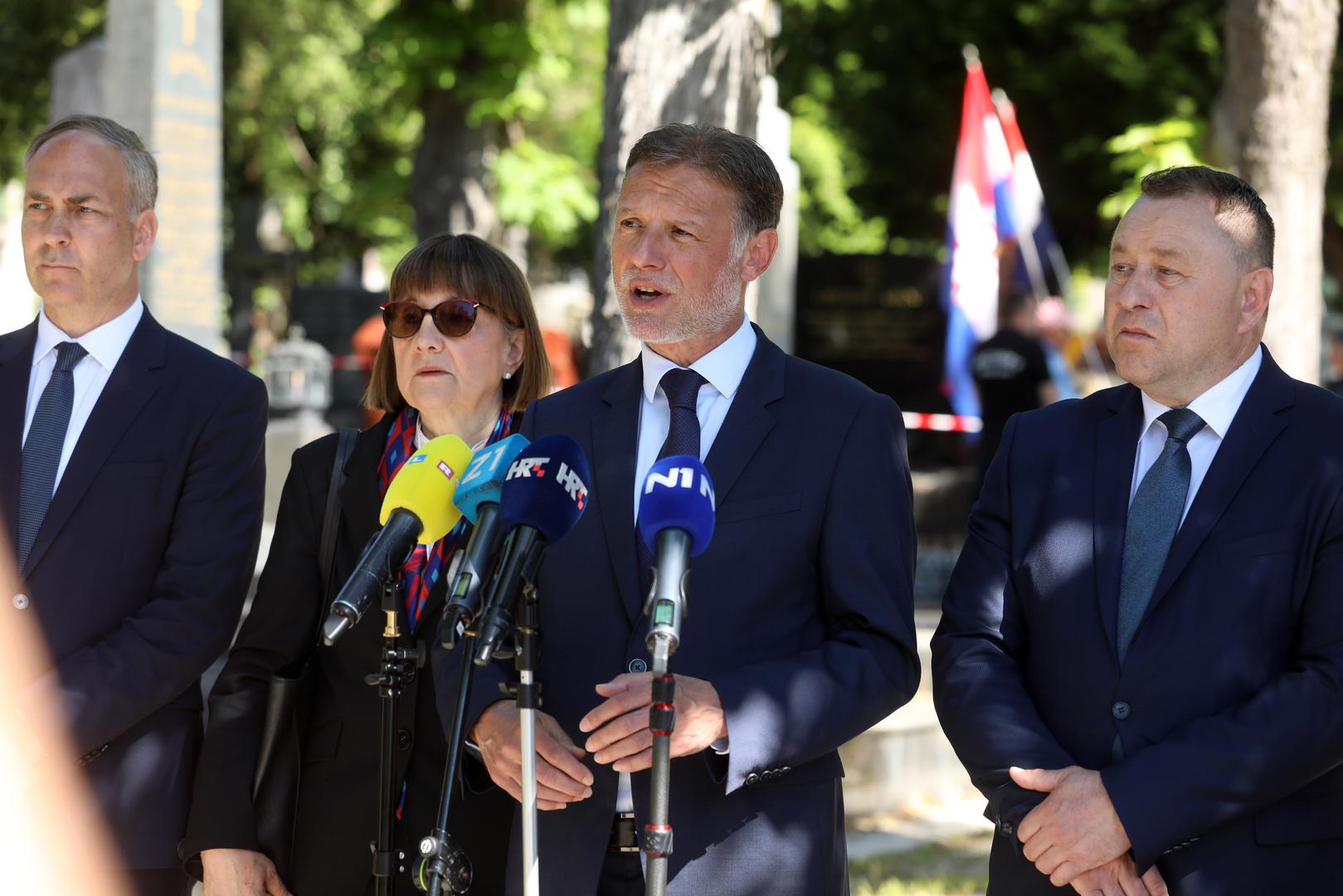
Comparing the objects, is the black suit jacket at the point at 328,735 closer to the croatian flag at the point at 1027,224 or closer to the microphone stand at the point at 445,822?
the microphone stand at the point at 445,822

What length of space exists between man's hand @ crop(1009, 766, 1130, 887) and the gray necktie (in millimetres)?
323

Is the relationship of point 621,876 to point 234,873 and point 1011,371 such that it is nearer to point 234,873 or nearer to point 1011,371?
point 234,873

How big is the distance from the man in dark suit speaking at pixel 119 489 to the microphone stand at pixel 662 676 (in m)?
1.67

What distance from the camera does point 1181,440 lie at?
11.6 feet

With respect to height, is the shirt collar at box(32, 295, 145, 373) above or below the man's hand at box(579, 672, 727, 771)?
above

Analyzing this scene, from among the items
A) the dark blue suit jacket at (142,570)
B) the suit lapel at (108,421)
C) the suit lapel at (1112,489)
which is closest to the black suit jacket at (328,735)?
the dark blue suit jacket at (142,570)

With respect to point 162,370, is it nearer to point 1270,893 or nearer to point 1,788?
point 1,788

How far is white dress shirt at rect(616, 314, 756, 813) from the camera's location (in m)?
3.51

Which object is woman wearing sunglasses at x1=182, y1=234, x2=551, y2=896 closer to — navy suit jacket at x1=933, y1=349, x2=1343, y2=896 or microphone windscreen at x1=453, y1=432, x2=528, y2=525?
microphone windscreen at x1=453, y1=432, x2=528, y2=525

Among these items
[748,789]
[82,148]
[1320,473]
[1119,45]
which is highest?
[1119,45]

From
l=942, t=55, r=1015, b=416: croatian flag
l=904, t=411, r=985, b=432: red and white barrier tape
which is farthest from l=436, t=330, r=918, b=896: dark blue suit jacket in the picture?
l=904, t=411, r=985, b=432: red and white barrier tape

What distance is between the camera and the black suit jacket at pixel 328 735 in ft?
12.3

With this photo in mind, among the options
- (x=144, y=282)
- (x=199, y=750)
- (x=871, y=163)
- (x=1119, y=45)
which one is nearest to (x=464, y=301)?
(x=199, y=750)

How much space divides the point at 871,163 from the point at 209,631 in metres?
25.3
